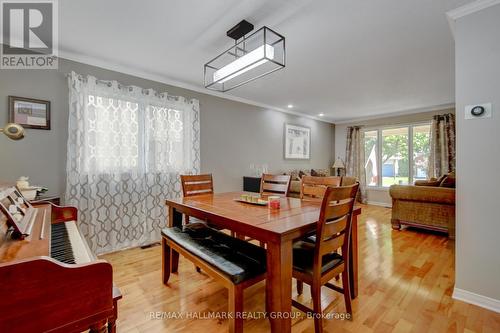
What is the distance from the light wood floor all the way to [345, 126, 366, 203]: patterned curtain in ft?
10.8

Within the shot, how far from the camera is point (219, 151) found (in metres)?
4.01

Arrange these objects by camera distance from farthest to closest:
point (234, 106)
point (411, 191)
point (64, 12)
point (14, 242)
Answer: point (234, 106)
point (411, 191)
point (64, 12)
point (14, 242)

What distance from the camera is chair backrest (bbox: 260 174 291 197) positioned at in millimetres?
2504

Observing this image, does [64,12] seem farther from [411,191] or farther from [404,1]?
[411,191]

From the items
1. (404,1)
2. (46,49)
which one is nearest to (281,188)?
(404,1)

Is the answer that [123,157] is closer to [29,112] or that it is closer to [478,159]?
[29,112]

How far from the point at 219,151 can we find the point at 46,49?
2483 millimetres

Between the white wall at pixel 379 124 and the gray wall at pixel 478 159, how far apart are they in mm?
3934

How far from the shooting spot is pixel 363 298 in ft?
6.13

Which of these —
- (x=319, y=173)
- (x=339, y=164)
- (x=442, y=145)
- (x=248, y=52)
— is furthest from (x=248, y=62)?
(x=339, y=164)

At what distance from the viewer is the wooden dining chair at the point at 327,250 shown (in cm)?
134

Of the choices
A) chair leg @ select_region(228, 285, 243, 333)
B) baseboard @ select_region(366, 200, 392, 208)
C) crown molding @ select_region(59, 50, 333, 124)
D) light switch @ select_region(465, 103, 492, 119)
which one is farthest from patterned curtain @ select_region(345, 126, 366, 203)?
chair leg @ select_region(228, 285, 243, 333)

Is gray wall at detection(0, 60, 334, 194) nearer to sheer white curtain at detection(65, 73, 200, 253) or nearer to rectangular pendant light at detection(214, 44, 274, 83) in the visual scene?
sheer white curtain at detection(65, 73, 200, 253)

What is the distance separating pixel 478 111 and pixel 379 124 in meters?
4.53
